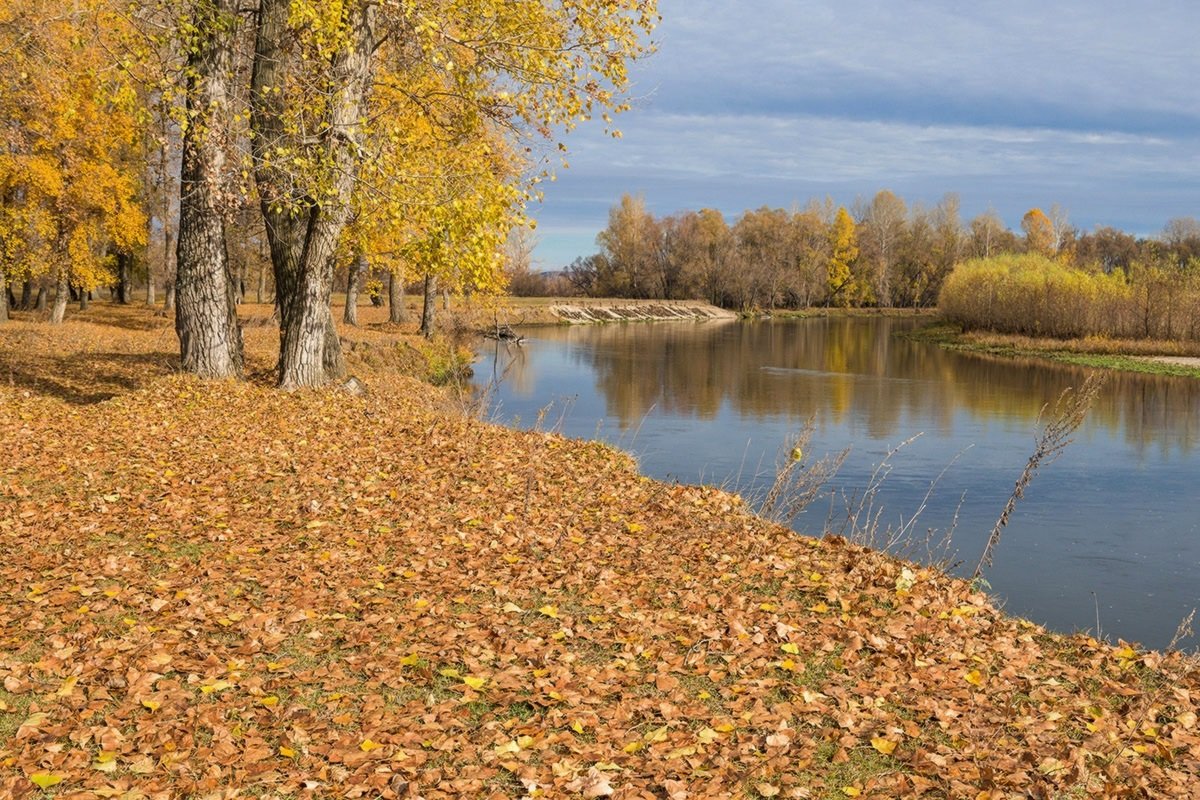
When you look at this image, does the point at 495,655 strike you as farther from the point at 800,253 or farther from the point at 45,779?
→ the point at 800,253

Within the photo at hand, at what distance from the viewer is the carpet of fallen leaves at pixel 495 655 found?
4672 mm

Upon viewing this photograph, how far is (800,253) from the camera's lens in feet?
314

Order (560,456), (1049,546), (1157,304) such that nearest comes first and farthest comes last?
(560,456)
(1049,546)
(1157,304)

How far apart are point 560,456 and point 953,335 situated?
5410cm

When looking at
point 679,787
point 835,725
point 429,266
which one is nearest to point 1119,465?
point 429,266

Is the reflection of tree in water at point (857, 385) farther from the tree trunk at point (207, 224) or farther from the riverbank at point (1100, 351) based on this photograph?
the tree trunk at point (207, 224)

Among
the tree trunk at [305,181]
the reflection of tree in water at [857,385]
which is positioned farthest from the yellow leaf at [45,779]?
the reflection of tree in water at [857,385]

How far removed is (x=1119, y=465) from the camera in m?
18.5

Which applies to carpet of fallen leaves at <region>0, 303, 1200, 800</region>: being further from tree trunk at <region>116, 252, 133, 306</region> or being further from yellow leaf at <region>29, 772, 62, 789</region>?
tree trunk at <region>116, 252, 133, 306</region>

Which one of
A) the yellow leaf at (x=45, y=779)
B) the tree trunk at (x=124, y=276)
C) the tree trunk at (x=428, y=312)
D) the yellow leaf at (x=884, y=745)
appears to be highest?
the tree trunk at (x=124, y=276)

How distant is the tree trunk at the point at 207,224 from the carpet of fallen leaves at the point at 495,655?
3.69 metres

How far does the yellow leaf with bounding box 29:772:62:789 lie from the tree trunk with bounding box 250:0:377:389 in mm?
8522

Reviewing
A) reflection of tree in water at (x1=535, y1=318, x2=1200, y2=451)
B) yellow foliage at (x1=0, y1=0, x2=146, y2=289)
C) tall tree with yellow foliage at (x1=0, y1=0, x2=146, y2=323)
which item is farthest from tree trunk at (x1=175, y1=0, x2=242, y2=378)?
reflection of tree in water at (x1=535, y1=318, x2=1200, y2=451)

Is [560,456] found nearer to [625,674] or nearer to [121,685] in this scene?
[625,674]
